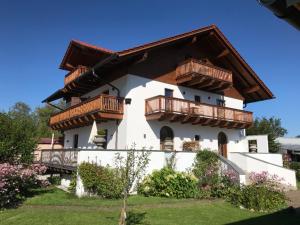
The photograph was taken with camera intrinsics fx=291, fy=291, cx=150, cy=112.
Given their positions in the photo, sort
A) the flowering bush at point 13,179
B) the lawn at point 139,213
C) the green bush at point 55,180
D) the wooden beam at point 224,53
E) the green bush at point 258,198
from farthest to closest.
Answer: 1. the wooden beam at point 224,53
2. the green bush at point 55,180
3. the green bush at point 258,198
4. the flowering bush at point 13,179
5. the lawn at point 139,213

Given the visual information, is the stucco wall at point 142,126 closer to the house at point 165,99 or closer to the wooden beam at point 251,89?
the house at point 165,99

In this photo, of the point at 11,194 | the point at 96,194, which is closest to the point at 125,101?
the point at 96,194

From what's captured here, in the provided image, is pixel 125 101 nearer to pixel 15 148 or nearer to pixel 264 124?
pixel 15 148

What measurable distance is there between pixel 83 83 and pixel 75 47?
306 cm

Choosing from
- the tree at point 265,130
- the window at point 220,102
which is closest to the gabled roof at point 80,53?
the window at point 220,102

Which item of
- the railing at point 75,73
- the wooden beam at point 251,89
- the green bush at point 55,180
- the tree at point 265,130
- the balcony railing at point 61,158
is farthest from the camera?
the tree at point 265,130

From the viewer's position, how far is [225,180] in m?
14.8

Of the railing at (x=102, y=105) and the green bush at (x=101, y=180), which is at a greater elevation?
the railing at (x=102, y=105)

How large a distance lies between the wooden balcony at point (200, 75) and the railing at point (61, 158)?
30.7 ft

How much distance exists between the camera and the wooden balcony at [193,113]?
17.7m

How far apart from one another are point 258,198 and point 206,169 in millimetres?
4314

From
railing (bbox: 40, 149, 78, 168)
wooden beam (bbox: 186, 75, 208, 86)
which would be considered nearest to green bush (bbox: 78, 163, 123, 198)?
railing (bbox: 40, 149, 78, 168)

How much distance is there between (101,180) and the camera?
13.1 meters

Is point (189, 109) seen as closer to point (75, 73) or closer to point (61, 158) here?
point (61, 158)
